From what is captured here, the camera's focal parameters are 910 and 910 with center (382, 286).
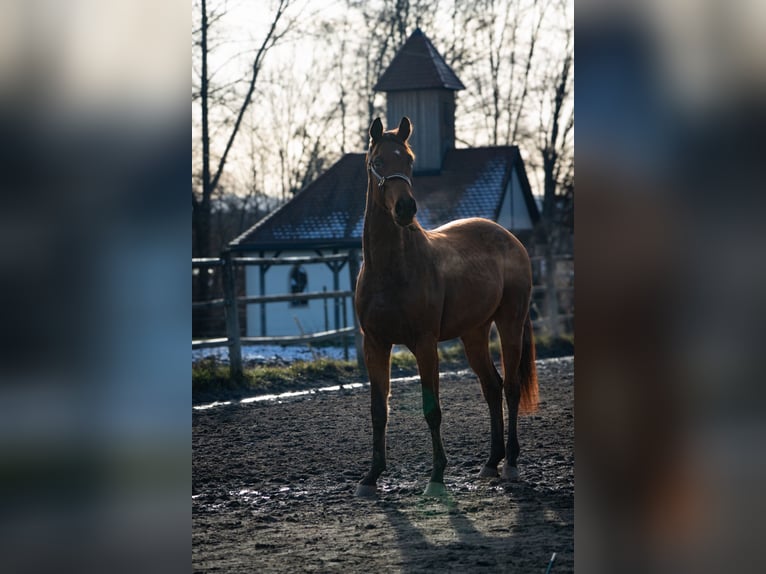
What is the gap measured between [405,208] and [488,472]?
172cm

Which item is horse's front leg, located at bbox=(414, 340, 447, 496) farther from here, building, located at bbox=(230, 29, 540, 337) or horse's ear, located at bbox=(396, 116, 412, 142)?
building, located at bbox=(230, 29, 540, 337)

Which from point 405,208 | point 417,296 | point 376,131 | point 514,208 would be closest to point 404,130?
point 376,131

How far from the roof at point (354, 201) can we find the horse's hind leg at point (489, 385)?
45.2ft

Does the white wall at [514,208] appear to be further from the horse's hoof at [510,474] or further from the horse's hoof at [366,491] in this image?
the horse's hoof at [366,491]

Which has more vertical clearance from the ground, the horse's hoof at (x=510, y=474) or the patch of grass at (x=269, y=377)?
the patch of grass at (x=269, y=377)

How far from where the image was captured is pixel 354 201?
795 inches

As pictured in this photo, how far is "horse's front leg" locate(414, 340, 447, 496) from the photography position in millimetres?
4770

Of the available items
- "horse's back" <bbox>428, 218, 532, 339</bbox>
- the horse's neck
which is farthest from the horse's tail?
the horse's neck
